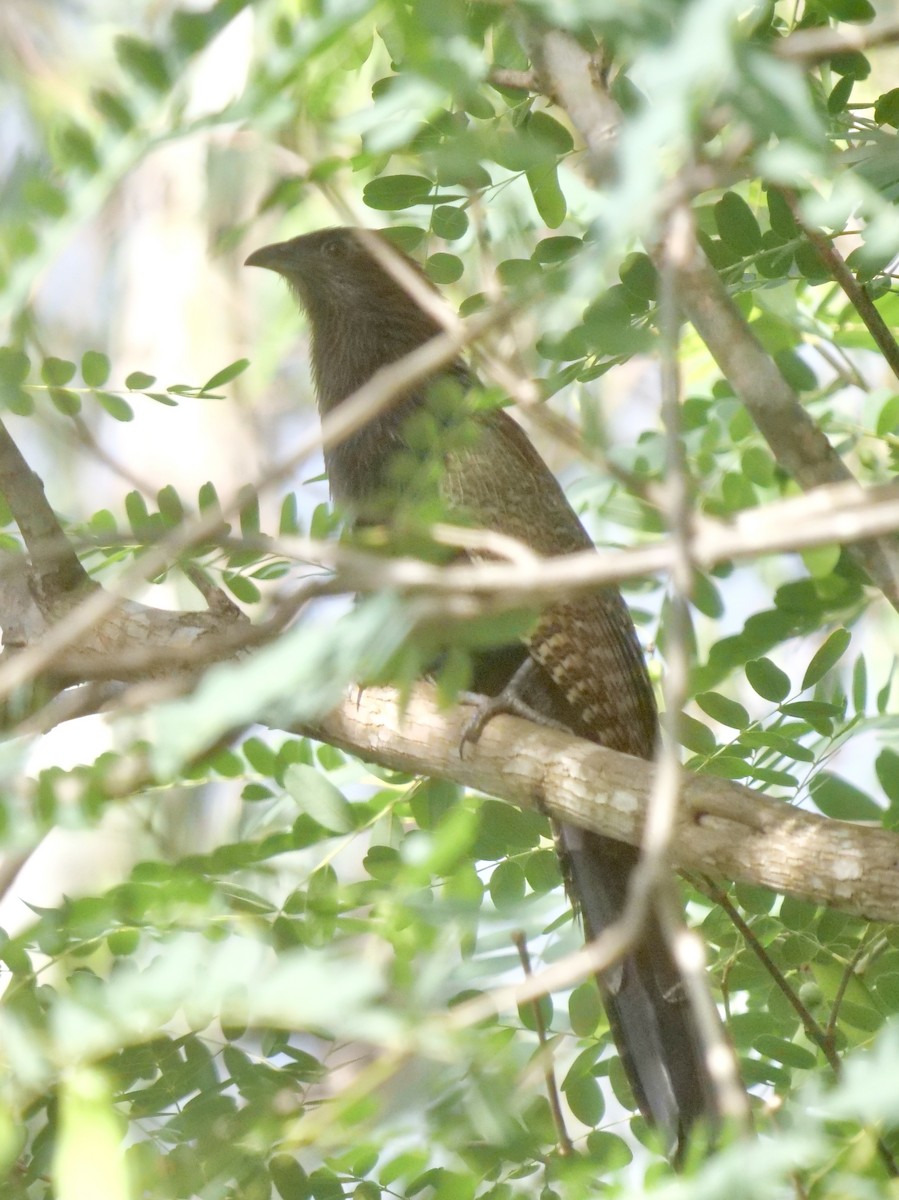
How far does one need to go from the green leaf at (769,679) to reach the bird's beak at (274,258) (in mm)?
2192

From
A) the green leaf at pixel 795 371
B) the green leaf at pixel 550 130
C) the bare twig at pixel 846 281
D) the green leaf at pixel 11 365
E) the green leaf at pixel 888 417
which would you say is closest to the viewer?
the green leaf at pixel 11 365

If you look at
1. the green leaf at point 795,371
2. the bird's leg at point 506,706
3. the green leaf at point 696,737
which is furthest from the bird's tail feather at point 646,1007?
the green leaf at point 795,371

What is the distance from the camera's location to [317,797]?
2.50 metres

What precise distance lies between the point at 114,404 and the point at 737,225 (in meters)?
1.20

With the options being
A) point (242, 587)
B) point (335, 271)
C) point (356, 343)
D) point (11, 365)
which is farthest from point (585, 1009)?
point (335, 271)

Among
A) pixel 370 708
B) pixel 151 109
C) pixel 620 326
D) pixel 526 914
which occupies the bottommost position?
pixel 370 708

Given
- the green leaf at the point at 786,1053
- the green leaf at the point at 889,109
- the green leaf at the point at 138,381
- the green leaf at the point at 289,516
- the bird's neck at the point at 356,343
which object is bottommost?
the green leaf at the point at 786,1053

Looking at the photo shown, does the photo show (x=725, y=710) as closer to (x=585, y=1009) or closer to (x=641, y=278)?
(x=585, y=1009)

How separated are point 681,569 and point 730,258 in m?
1.47

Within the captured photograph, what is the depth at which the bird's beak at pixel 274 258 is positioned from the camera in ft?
13.0

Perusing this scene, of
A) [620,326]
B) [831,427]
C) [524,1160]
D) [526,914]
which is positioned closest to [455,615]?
[526,914]

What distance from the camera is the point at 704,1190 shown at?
3.24ft

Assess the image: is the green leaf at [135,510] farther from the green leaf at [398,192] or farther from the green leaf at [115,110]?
the green leaf at [115,110]

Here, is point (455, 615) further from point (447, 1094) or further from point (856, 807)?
point (856, 807)
